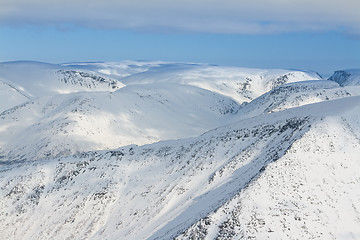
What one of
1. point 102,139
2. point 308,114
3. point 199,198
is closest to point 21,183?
point 199,198

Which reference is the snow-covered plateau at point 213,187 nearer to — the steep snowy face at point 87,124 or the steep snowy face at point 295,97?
the steep snowy face at point 87,124

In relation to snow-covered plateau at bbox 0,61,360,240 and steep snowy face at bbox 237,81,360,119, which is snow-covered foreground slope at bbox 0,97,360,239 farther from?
steep snowy face at bbox 237,81,360,119

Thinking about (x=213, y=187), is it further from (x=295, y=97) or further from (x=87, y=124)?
(x=295, y=97)

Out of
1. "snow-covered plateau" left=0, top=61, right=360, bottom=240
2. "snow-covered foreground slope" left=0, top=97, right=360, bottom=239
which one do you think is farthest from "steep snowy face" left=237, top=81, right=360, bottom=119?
"snow-covered foreground slope" left=0, top=97, right=360, bottom=239

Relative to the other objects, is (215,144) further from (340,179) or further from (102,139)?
(102,139)

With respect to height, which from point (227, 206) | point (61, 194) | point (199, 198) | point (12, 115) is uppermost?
point (227, 206)

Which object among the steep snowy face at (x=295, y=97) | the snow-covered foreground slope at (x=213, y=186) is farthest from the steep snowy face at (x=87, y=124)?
the snow-covered foreground slope at (x=213, y=186)
